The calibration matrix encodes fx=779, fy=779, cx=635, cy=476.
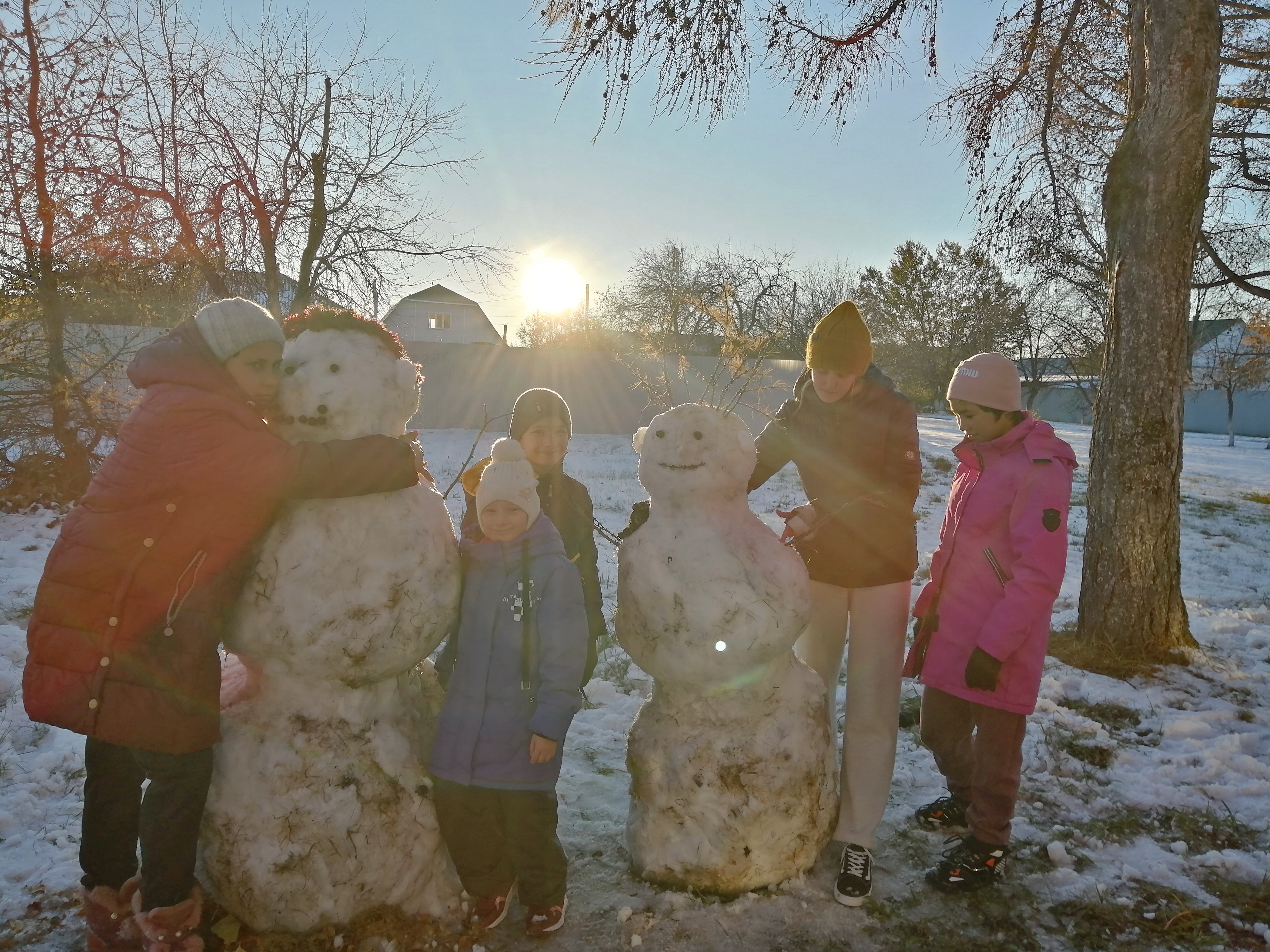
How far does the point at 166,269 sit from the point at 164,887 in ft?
29.0

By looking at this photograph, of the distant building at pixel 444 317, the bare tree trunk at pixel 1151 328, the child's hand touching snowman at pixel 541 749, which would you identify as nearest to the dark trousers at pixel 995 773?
the child's hand touching snowman at pixel 541 749

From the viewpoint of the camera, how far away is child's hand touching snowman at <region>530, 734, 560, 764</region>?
2305mm

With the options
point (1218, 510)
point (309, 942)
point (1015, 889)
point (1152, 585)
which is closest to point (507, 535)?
point (309, 942)

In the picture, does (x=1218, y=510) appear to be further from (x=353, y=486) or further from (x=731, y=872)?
(x=353, y=486)

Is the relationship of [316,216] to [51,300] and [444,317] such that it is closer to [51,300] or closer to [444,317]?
[51,300]

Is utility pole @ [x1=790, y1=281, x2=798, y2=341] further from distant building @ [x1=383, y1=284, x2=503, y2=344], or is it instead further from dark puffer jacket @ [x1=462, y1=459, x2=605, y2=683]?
dark puffer jacket @ [x1=462, y1=459, x2=605, y2=683]

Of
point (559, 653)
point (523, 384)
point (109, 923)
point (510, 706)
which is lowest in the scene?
point (109, 923)

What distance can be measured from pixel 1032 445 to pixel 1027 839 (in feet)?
5.10

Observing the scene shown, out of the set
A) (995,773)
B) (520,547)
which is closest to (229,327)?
(520,547)

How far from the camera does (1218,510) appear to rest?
1241 centimetres

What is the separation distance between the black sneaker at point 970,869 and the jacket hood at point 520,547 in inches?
68.9

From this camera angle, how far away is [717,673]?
8.25ft

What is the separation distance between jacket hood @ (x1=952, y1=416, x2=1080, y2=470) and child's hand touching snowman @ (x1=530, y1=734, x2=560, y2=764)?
1.76m

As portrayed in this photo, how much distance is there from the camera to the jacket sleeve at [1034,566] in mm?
2623
